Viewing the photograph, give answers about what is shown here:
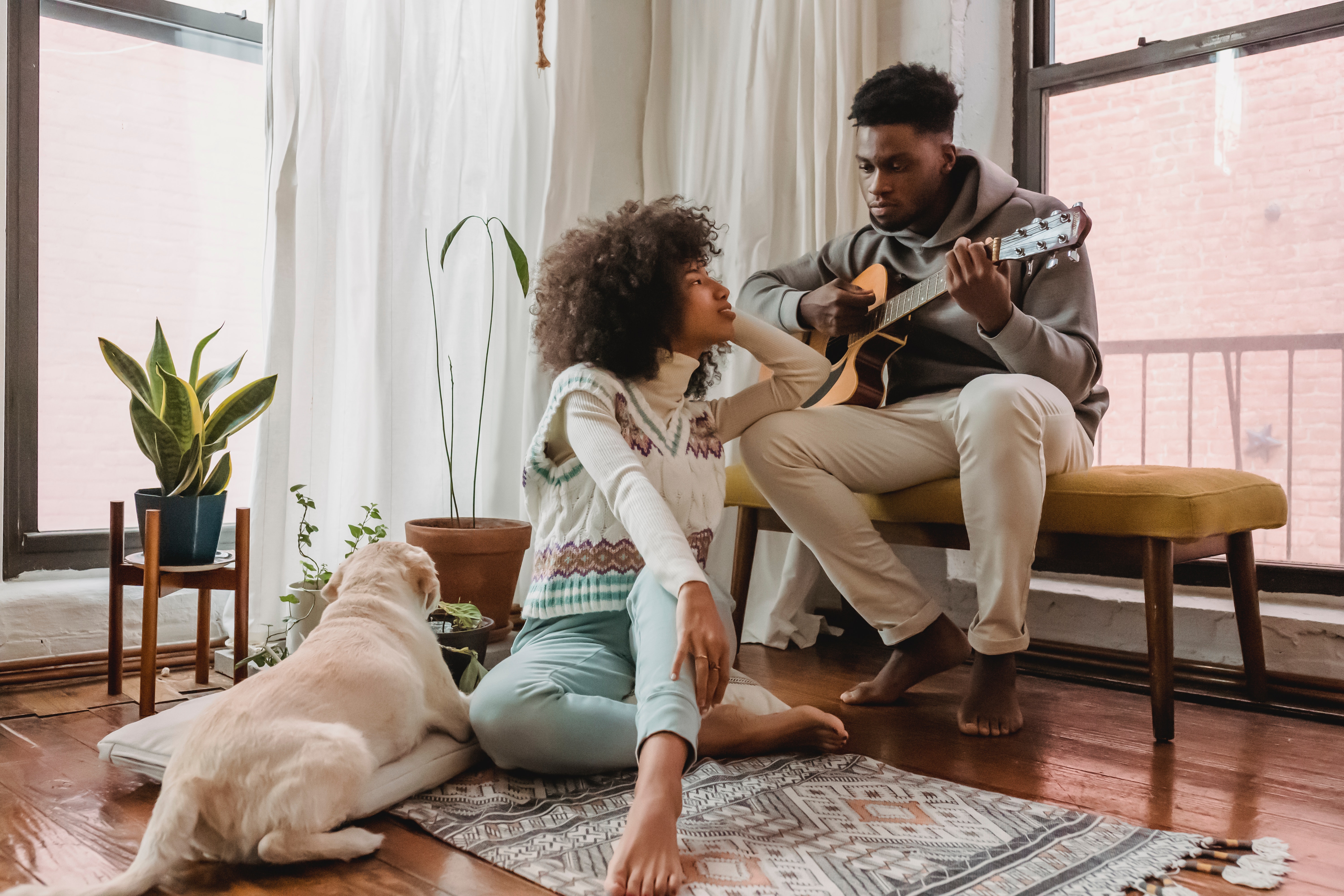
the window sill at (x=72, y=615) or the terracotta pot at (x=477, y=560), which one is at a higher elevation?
the terracotta pot at (x=477, y=560)

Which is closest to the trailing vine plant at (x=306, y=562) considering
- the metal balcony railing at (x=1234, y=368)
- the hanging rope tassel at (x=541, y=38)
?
the hanging rope tassel at (x=541, y=38)

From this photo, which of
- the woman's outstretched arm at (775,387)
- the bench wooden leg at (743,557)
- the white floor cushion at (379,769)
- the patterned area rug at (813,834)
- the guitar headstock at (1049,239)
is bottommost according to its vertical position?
the patterned area rug at (813,834)

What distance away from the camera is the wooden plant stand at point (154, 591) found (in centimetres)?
180

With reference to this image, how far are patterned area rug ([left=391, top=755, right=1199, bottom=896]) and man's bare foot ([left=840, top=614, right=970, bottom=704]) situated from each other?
0.44 metres

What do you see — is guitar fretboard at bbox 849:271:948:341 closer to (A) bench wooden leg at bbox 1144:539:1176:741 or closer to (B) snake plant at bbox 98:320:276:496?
(A) bench wooden leg at bbox 1144:539:1176:741

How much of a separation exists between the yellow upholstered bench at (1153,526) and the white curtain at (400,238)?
91 centimetres

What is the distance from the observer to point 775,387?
1.96 meters

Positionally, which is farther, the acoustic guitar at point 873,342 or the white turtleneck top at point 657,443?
the acoustic guitar at point 873,342

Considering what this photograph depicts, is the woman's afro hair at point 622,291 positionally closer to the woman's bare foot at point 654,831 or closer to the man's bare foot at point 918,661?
the woman's bare foot at point 654,831

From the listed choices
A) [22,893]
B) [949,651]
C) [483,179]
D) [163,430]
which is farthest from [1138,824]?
[483,179]

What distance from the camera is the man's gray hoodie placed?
1840mm

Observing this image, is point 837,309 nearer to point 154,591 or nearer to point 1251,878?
point 1251,878

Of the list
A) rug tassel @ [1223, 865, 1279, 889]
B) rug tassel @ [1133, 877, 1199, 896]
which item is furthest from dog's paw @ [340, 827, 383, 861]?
rug tassel @ [1223, 865, 1279, 889]

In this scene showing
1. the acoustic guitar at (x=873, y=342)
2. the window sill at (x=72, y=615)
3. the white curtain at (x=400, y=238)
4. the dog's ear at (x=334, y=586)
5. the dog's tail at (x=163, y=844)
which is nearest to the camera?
the dog's tail at (x=163, y=844)
